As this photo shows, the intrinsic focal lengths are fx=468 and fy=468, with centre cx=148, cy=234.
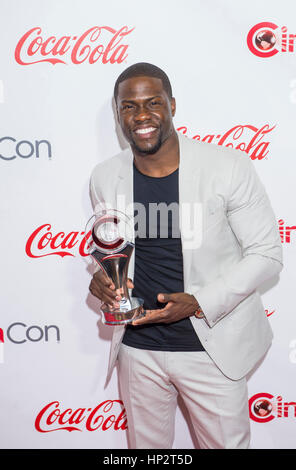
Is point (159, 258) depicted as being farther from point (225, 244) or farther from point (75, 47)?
point (75, 47)

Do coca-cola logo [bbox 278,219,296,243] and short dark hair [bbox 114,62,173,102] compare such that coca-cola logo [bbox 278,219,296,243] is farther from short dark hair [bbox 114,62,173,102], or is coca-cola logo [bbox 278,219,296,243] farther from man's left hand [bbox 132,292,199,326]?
short dark hair [bbox 114,62,173,102]

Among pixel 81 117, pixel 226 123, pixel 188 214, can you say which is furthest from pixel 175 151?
pixel 81 117

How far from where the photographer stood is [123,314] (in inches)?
60.4

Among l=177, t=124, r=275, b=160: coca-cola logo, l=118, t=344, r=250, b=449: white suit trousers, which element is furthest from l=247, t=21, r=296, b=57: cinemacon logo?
l=118, t=344, r=250, b=449: white suit trousers

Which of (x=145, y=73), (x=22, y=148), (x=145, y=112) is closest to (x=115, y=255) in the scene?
(x=145, y=112)

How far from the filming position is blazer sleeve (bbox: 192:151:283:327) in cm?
156

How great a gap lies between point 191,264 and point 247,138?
0.65 meters

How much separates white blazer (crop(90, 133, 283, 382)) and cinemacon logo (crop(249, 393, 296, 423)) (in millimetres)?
561

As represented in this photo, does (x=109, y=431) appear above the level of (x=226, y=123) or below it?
below

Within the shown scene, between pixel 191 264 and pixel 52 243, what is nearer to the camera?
pixel 191 264

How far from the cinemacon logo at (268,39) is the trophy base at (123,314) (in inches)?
44.0

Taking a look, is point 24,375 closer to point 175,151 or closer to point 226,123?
point 175,151

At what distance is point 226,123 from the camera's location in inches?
75.9

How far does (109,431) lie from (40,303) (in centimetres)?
72
